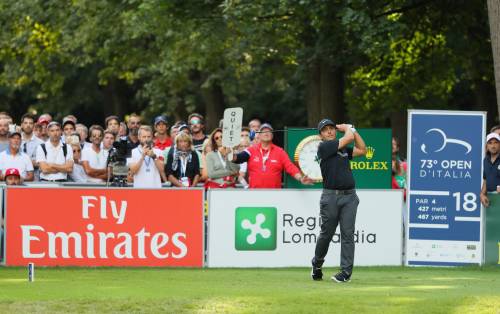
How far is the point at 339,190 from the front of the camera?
15.8m

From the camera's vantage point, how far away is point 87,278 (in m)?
16.8

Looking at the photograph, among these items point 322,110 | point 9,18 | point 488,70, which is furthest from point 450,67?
point 9,18

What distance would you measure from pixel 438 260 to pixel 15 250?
6.44 metres

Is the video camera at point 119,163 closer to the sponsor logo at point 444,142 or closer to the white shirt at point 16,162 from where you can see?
the white shirt at point 16,162

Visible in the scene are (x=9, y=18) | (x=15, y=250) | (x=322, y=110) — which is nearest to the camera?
(x=15, y=250)

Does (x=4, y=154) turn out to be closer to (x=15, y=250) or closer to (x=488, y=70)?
(x=15, y=250)

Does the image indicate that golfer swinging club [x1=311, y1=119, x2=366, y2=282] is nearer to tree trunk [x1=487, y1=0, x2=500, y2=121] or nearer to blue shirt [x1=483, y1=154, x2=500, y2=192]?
tree trunk [x1=487, y1=0, x2=500, y2=121]

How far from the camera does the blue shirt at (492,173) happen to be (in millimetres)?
19547

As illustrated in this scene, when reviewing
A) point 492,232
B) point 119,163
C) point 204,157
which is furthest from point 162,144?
point 492,232

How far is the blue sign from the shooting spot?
63.5 feet

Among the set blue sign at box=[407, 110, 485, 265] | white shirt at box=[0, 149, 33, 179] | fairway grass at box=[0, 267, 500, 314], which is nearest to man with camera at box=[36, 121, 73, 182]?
white shirt at box=[0, 149, 33, 179]

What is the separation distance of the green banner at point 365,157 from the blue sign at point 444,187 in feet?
1.45

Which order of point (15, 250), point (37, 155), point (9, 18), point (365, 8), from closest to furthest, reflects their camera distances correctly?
point (15, 250)
point (37, 155)
point (365, 8)
point (9, 18)

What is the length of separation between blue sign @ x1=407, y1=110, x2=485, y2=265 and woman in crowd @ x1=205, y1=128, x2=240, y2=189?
2.76 m
